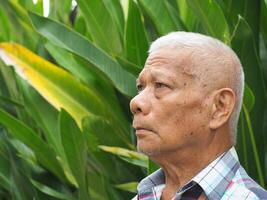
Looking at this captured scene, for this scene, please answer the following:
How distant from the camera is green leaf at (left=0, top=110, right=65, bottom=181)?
9.96 ft

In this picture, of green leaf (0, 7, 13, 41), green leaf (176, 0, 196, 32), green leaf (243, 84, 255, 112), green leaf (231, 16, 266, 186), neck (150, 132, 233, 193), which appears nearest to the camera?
neck (150, 132, 233, 193)

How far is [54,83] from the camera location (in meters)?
3.08

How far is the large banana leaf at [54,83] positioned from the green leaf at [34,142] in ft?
0.57

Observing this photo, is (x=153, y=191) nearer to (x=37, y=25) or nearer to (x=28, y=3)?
(x=37, y=25)

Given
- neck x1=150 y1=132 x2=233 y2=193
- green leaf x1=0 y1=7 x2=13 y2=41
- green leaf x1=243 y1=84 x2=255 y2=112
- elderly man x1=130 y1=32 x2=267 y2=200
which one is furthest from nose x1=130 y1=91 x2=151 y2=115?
green leaf x1=0 y1=7 x2=13 y2=41

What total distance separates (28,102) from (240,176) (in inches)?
71.1

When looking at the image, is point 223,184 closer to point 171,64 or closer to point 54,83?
point 171,64

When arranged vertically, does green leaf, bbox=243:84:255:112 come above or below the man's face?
below

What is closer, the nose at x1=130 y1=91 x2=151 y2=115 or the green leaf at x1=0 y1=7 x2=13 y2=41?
the nose at x1=130 y1=91 x2=151 y2=115

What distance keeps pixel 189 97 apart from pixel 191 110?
0.03m

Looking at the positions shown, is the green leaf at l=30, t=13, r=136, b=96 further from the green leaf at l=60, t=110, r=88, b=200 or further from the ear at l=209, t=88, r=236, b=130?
the ear at l=209, t=88, r=236, b=130

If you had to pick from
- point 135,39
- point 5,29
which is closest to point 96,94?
point 135,39

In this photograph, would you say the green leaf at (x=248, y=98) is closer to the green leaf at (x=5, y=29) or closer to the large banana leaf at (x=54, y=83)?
the large banana leaf at (x=54, y=83)

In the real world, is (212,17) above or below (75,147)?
above
